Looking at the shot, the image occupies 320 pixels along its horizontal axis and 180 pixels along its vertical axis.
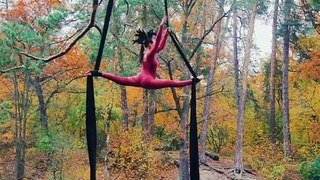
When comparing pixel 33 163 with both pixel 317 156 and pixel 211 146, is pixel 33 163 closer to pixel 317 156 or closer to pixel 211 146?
pixel 211 146

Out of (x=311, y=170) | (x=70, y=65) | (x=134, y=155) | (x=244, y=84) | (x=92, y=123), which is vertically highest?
(x=70, y=65)

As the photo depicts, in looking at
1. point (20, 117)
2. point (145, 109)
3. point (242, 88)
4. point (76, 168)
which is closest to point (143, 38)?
point (76, 168)

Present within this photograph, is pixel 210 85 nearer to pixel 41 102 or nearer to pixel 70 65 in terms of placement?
pixel 70 65

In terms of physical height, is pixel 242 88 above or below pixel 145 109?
above

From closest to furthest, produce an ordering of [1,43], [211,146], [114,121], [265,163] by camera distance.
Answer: [1,43] < [265,163] < [114,121] < [211,146]

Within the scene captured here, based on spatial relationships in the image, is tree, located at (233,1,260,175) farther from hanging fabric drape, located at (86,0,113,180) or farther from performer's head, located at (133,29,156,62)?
hanging fabric drape, located at (86,0,113,180)

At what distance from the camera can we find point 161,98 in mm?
12891

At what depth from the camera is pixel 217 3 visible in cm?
1128

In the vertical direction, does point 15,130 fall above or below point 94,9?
below

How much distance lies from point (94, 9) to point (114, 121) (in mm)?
11779

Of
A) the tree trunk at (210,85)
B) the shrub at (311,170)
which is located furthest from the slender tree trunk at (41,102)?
the shrub at (311,170)

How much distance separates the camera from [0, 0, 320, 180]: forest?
10422mm

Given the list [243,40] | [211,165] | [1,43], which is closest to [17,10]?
[1,43]

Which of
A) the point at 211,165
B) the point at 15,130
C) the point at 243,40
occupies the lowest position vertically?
the point at 211,165
